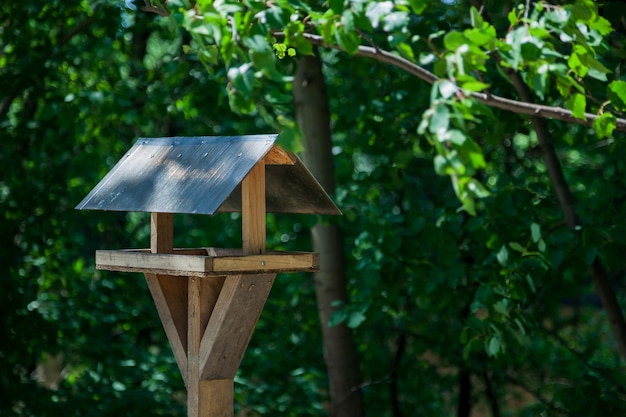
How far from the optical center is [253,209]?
2.47m

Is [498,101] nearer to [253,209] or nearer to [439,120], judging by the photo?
[439,120]

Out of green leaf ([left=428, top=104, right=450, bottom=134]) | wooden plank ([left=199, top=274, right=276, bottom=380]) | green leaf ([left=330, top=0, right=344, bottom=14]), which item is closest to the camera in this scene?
green leaf ([left=428, top=104, right=450, bottom=134])

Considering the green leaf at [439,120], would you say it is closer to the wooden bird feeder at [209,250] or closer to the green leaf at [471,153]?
the green leaf at [471,153]

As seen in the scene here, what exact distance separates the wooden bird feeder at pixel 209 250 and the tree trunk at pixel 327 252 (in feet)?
5.08

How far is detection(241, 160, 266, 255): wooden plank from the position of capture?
246 cm

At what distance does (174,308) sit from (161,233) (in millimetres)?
237

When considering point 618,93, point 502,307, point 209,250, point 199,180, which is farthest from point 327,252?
point 618,93

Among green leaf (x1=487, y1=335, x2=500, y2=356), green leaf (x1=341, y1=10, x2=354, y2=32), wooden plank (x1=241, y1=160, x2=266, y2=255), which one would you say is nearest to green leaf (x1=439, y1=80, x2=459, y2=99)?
green leaf (x1=341, y1=10, x2=354, y2=32)

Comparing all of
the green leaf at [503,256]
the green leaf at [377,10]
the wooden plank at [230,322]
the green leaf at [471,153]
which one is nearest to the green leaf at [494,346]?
the green leaf at [503,256]

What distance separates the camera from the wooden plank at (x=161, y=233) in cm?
268

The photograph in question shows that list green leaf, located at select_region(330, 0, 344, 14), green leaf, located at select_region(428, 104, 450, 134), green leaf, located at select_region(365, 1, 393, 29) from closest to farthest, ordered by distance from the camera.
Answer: green leaf, located at select_region(428, 104, 450, 134) < green leaf, located at select_region(365, 1, 393, 29) < green leaf, located at select_region(330, 0, 344, 14)

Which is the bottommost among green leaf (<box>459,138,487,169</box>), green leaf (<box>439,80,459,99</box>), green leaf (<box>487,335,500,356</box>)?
green leaf (<box>487,335,500,356</box>)

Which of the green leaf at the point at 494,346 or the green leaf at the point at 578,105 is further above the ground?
the green leaf at the point at 578,105

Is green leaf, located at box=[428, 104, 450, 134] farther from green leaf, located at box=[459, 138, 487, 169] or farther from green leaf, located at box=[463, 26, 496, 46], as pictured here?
green leaf, located at box=[463, 26, 496, 46]
